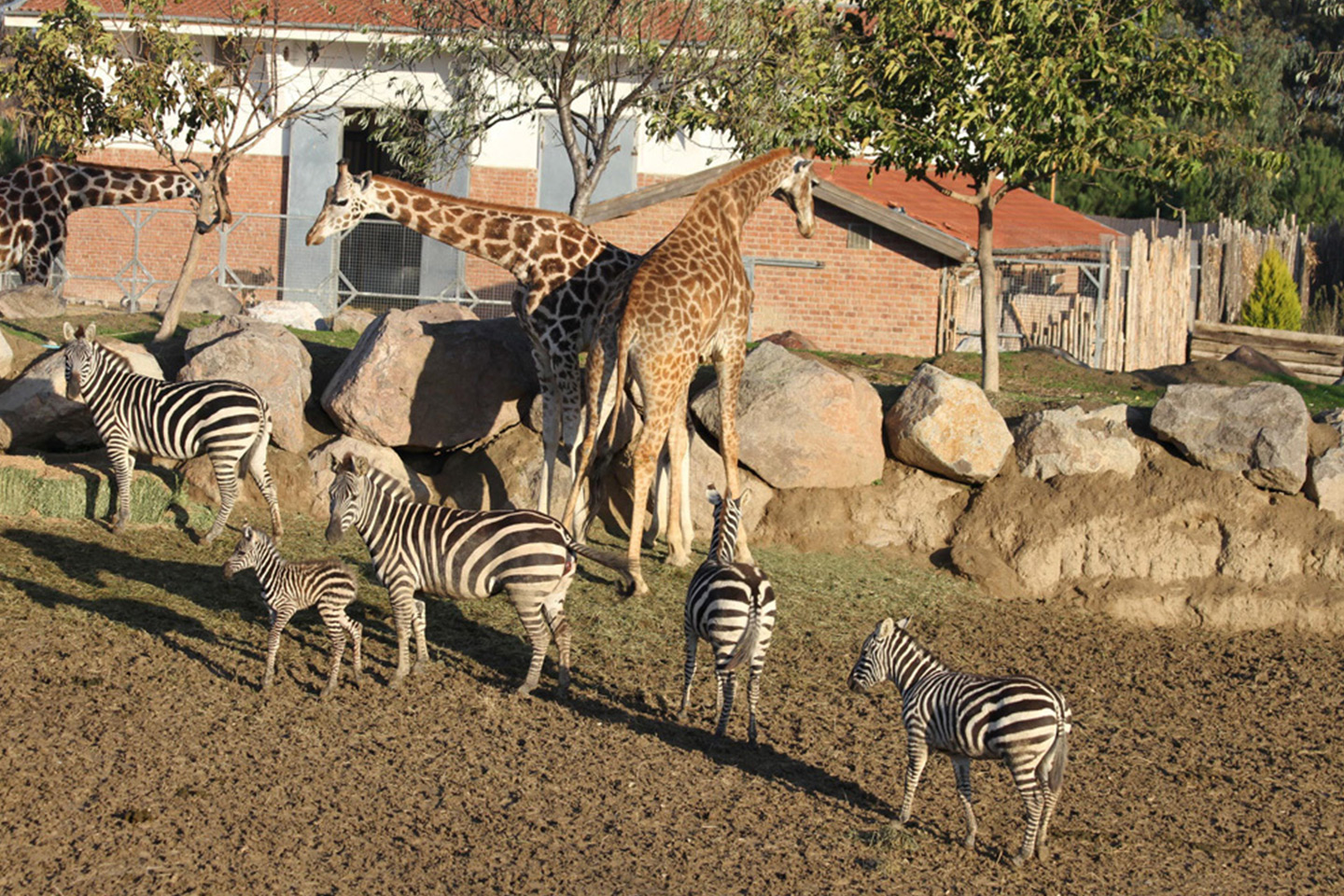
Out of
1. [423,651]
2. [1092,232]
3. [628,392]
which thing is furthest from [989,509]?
[1092,232]

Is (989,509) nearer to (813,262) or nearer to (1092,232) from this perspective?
(813,262)

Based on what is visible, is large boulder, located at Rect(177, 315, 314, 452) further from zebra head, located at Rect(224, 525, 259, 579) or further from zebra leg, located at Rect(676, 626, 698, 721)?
zebra leg, located at Rect(676, 626, 698, 721)

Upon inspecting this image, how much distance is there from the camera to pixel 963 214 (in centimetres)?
2741

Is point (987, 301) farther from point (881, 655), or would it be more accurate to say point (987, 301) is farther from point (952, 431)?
point (881, 655)

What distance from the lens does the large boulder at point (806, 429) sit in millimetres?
12164

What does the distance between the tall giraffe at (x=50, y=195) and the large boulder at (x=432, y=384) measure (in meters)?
4.55

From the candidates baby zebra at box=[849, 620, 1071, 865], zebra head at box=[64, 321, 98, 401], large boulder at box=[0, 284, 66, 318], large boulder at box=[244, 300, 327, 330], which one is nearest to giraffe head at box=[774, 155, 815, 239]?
zebra head at box=[64, 321, 98, 401]

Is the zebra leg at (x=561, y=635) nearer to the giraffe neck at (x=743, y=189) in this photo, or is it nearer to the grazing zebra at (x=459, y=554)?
the grazing zebra at (x=459, y=554)

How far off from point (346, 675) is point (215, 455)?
3464 millimetres

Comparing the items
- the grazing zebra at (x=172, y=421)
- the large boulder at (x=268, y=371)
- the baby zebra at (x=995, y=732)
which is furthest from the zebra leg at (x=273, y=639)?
the large boulder at (x=268, y=371)

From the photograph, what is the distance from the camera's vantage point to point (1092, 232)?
29.1 metres

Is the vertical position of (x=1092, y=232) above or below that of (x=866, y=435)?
above

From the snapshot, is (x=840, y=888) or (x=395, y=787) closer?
(x=840, y=888)

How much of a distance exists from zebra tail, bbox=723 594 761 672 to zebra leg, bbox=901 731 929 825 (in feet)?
3.60
